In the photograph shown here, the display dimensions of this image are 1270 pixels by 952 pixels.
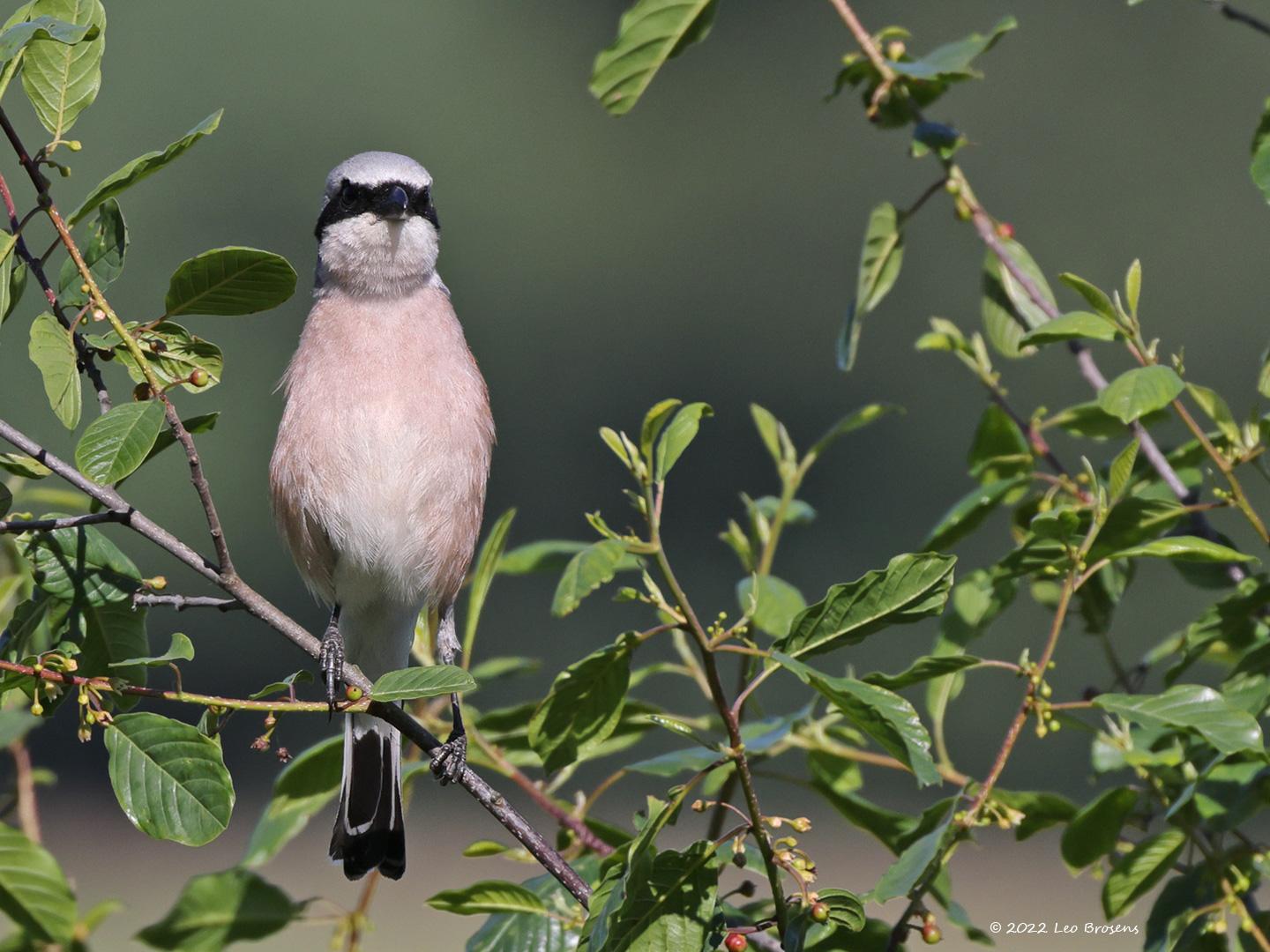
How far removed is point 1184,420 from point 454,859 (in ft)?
46.4

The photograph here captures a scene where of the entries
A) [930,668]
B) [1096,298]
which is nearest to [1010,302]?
[1096,298]

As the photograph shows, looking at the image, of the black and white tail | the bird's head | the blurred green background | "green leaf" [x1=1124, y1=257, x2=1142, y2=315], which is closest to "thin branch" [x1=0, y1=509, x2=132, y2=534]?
the black and white tail

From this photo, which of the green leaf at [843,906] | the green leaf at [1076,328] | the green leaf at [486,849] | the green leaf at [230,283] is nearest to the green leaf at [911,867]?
the green leaf at [843,906]

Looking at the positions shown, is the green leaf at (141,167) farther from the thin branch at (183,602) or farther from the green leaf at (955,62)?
the green leaf at (955,62)

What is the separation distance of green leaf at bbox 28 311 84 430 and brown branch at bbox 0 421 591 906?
7 cm

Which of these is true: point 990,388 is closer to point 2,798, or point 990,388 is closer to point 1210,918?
point 1210,918

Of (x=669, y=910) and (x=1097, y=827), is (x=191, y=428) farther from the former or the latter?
(x=1097, y=827)

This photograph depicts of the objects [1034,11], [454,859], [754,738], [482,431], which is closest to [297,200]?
[454,859]

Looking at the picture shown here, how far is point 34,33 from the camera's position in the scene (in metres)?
1.80

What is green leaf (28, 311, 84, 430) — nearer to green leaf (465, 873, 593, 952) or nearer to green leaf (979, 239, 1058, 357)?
green leaf (465, 873, 593, 952)

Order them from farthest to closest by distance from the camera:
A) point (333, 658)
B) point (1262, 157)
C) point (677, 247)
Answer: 1. point (677, 247)
2. point (333, 658)
3. point (1262, 157)

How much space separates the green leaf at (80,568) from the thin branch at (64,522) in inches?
3.5

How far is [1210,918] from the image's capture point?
6.62 feet

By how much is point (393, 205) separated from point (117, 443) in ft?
5.91
